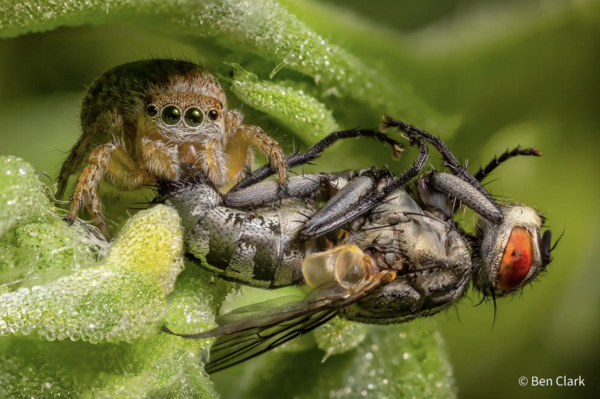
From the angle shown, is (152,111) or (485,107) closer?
(152,111)

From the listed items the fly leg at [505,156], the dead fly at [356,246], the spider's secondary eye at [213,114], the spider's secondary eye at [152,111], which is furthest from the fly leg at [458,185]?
the spider's secondary eye at [152,111]

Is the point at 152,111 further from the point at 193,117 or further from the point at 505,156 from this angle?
the point at 505,156

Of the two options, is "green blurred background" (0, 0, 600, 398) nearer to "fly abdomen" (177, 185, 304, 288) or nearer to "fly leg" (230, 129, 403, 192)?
"fly leg" (230, 129, 403, 192)

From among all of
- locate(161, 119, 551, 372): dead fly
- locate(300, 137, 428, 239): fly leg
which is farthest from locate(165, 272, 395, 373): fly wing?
locate(300, 137, 428, 239): fly leg

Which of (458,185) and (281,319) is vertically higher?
(458,185)

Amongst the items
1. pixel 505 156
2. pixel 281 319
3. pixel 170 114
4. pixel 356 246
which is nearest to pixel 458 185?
pixel 505 156

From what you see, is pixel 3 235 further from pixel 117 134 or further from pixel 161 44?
pixel 161 44
